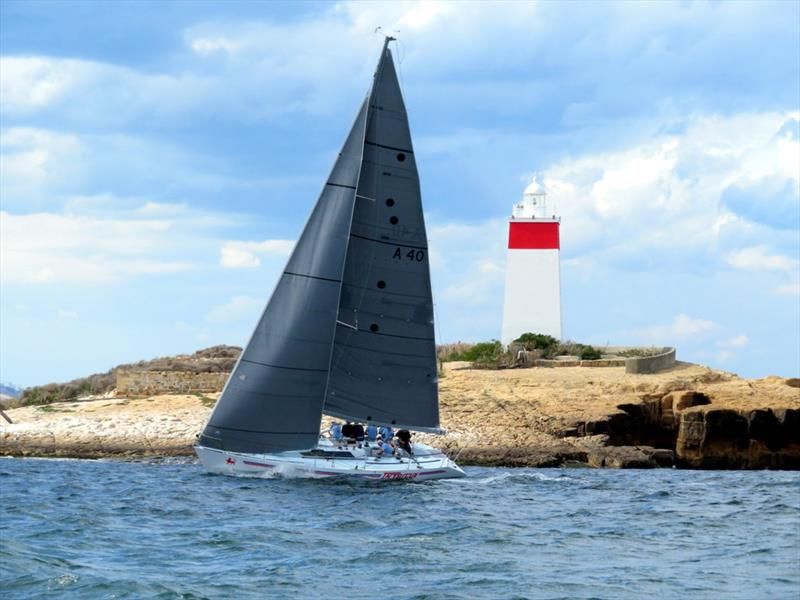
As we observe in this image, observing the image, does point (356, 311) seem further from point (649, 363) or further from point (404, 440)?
point (649, 363)

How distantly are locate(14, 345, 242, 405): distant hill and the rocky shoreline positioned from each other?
2686 mm

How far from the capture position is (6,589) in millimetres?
14250

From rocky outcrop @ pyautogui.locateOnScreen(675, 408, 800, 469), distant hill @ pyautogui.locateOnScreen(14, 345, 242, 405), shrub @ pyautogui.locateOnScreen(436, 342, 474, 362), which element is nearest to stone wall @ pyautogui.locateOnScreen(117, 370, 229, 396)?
distant hill @ pyautogui.locateOnScreen(14, 345, 242, 405)

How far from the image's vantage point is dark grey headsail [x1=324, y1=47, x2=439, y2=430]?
1062 inches

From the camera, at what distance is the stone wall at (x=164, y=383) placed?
41.1 metres

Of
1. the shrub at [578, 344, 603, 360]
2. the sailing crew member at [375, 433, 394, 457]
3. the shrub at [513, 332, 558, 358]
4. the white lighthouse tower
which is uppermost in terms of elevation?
the white lighthouse tower

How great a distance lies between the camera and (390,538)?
60.2 feet

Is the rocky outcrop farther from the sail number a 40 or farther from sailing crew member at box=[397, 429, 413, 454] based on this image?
the sail number a 40

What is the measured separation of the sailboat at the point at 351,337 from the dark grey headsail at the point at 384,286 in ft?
0.07

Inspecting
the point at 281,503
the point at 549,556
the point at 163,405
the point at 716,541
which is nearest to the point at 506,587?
the point at 549,556

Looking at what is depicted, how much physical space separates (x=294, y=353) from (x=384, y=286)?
2599mm

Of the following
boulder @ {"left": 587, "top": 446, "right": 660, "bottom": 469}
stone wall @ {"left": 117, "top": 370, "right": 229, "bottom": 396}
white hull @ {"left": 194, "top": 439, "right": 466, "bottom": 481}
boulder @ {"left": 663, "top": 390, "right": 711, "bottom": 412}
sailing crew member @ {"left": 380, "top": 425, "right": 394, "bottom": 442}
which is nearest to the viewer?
white hull @ {"left": 194, "top": 439, "right": 466, "bottom": 481}

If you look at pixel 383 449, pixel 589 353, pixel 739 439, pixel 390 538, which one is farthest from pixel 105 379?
pixel 390 538

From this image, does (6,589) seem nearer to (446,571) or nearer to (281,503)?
(446,571)
